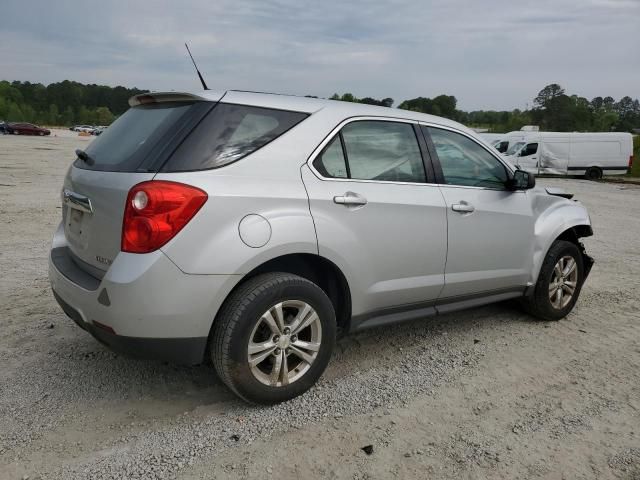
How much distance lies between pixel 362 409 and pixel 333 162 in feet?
4.60

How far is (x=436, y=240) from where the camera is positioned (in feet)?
11.8

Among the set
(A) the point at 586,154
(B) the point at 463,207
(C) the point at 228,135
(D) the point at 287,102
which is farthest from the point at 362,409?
(A) the point at 586,154

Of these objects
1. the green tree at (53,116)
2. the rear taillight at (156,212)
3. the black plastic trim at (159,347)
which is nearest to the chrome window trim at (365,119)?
the rear taillight at (156,212)

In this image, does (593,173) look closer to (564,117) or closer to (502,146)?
(502,146)

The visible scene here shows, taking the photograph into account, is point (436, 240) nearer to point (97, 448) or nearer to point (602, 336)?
point (602, 336)

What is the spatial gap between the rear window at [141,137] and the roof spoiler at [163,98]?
0.03 m

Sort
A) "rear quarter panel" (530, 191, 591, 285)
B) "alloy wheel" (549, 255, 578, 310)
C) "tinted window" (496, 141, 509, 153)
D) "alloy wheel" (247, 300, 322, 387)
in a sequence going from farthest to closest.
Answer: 1. "tinted window" (496, 141, 509, 153)
2. "alloy wheel" (549, 255, 578, 310)
3. "rear quarter panel" (530, 191, 591, 285)
4. "alloy wheel" (247, 300, 322, 387)

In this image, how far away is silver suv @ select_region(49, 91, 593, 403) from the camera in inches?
103

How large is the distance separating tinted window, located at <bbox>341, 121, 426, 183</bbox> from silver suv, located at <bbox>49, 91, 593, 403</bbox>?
12 mm

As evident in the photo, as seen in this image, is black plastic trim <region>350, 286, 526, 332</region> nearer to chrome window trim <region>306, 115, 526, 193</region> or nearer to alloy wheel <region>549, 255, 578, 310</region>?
alloy wheel <region>549, 255, 578, 310</region>

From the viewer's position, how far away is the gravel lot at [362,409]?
257 cm

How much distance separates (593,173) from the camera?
2534 cm

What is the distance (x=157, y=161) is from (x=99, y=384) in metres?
1.45

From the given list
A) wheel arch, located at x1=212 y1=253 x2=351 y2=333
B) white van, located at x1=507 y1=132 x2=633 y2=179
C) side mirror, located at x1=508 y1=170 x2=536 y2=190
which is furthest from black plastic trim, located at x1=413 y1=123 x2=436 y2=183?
white van, located at x1=507 y1=132 x2=633 y2=179
